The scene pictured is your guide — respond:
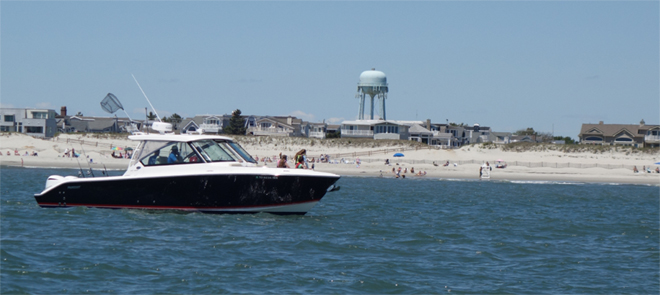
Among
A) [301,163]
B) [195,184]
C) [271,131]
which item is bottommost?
[195,184]

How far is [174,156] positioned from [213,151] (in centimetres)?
115

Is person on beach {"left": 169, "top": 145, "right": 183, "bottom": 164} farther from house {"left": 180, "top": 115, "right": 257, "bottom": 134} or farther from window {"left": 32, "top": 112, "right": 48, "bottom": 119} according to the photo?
window {"left": 32, "top": 112, "right": 48, "bottom": 119}

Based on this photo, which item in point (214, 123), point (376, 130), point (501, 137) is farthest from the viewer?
point (501, 137)

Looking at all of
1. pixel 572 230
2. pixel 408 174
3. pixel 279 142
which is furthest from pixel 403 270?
pixel 279 142

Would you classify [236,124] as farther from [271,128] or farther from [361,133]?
[361,133]

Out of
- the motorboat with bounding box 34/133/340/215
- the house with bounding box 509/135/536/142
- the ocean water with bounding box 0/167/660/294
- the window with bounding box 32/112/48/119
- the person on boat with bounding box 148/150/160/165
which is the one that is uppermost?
the window with bounding box 32/112/48/119

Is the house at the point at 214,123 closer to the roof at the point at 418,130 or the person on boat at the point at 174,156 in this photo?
the roof at the point at 418,130

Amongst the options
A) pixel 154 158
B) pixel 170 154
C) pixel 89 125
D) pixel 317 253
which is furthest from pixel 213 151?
pixel 89 125

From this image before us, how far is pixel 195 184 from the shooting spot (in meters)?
19.4

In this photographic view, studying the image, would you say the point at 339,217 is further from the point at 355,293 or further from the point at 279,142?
the point at 279,142

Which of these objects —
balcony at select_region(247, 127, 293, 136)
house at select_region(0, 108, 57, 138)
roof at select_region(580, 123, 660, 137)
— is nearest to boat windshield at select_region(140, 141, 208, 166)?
balcony at select_region(247, 127, 293, 136)

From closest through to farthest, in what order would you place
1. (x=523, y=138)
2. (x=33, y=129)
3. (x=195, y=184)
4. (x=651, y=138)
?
(x=195, y=184)
(x=651, y=138)
(x=33, y=129)
(x=523, y=138)

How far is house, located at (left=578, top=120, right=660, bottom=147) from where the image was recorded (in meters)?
100

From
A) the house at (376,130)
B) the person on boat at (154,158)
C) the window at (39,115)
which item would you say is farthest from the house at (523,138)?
the person on boat at (154,158)
